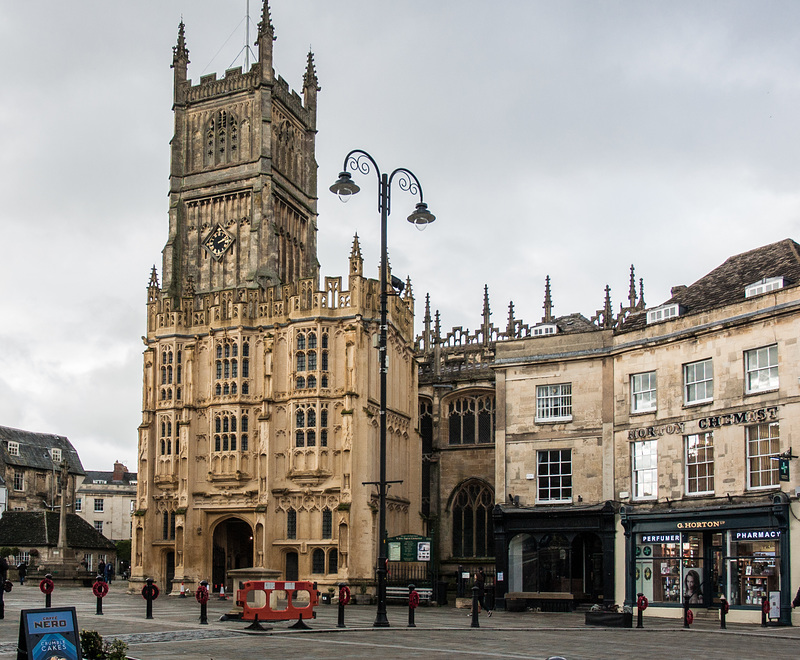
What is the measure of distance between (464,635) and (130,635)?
7.42 metres

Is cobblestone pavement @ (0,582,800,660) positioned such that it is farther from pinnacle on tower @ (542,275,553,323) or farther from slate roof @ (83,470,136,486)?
slate roof @ (83,470,136,486)

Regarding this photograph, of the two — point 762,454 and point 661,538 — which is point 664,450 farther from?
point 762,454

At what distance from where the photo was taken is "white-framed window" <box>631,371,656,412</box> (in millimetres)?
36438

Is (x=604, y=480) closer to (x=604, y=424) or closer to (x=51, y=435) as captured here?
(x=604, y=424)

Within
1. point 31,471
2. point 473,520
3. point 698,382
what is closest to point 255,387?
point 473,520

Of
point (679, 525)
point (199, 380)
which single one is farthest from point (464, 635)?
point (199, 380)

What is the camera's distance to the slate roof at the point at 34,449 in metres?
78.6

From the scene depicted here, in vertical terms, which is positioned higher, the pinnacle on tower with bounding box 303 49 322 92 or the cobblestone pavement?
the pinnacle on tower with bounding box 303 49 322 92

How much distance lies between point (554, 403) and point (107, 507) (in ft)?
207

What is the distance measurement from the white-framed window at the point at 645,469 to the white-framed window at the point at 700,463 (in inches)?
58.2

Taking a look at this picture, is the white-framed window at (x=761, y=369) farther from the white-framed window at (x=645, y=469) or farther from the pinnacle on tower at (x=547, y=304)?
the pinnacle on tower at (x=547, y=304)

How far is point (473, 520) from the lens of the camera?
53281 mm

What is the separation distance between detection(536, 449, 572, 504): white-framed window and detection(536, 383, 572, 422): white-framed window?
130cm

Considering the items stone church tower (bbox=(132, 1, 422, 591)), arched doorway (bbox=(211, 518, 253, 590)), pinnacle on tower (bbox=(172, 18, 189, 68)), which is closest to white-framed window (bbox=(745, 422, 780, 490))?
stone church tower (bbox=(132, 1, 422, 591))
